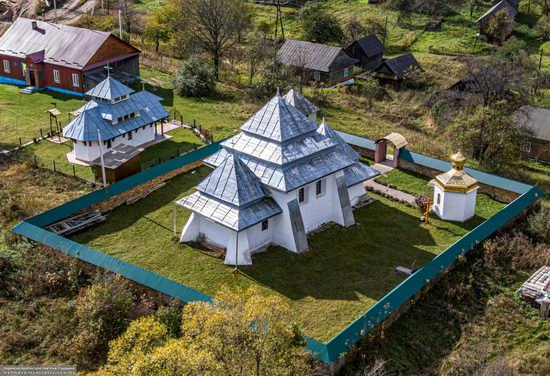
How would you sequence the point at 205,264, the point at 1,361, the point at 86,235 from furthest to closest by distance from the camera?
the point at 86,235, the point at 205,264, the point at 1,361

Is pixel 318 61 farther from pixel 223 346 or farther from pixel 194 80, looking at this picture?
pixel 223 346

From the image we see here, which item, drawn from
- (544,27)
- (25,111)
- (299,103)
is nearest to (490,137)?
(299,103)

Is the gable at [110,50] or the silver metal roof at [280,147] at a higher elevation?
the gable at [110,50]

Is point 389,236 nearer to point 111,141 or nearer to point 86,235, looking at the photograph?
point 86,235

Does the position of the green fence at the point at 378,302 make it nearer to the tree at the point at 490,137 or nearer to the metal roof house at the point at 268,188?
the metal roof house at the point at 268,188

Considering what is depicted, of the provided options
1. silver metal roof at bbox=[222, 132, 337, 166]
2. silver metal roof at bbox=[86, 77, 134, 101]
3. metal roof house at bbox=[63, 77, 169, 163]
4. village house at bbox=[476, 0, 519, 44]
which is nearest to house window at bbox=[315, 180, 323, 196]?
silver metal roof at bbox=[222, 132, 337, 166]

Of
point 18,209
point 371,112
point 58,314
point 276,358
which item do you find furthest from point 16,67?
point 276,358

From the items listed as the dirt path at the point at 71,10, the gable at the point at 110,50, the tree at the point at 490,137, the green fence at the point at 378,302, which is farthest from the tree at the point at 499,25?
the dirt path at the point at 71,10
